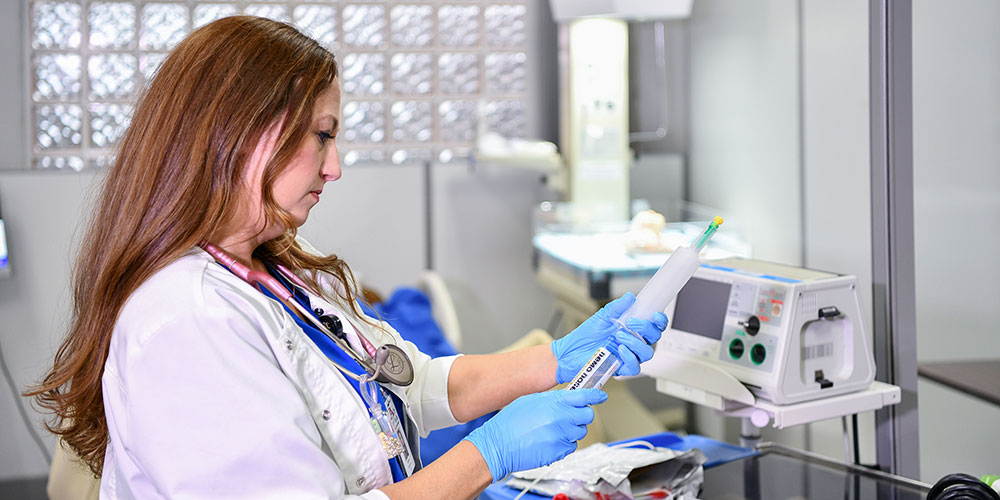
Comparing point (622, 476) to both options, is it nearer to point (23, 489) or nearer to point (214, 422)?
point (214, 422)

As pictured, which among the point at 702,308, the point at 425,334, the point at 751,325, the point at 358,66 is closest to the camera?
the point at 751,325

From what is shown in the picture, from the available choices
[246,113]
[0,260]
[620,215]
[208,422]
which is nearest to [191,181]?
[246,113]

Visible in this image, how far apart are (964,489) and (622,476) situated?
0.45 metres

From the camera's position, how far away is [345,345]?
1084 millimetres

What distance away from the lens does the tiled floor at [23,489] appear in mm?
2923

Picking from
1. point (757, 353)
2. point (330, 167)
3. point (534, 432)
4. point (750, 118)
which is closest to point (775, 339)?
point (757, 353)

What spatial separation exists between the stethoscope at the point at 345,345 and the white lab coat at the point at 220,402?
0.10 feet

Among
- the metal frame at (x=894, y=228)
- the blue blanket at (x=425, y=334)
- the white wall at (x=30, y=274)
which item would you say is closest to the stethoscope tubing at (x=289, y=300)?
the metal frame at (x=894, y=228)

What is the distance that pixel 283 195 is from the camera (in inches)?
40.8

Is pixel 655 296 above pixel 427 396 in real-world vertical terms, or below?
above

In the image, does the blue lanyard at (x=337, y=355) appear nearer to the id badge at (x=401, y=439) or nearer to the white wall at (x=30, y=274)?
the id badge at (x=401, y=439)

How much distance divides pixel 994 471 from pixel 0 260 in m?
2.93

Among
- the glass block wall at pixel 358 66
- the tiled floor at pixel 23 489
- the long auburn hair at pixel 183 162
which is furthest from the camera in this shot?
the glass block wall at pixel 358 66

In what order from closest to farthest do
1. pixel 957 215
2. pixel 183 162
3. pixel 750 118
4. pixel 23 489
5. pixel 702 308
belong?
pixel 183 162 < pixel 702 308 < pixel 957 215 < pixel 750 118 < pixel 23 489
